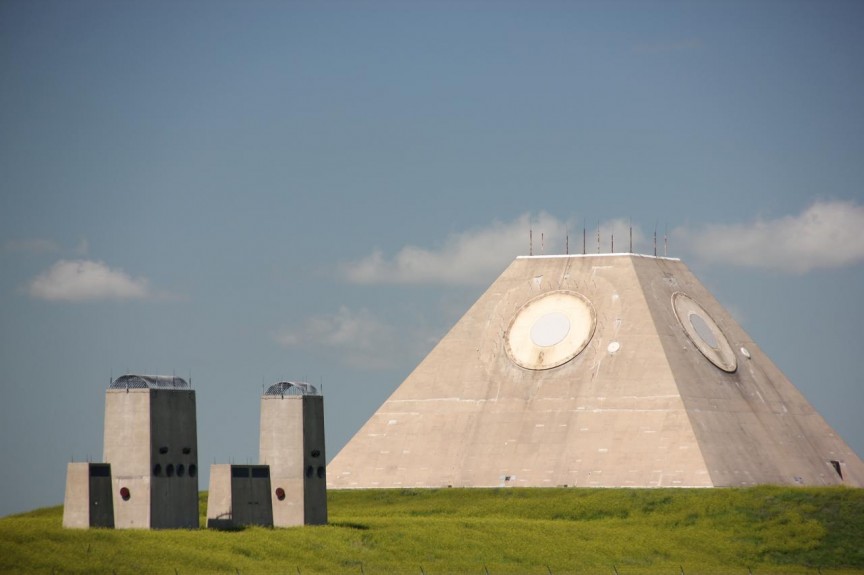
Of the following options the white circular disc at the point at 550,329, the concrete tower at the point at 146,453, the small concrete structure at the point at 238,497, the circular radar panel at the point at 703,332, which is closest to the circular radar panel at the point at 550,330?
the white circular disc at the point at 550,329

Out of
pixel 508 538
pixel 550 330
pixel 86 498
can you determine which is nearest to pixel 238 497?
pixel 86 498

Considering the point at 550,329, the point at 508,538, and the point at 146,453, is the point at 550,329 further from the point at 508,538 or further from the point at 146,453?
the point at 146,453

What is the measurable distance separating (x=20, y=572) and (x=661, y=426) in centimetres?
4724

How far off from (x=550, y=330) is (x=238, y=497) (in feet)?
116

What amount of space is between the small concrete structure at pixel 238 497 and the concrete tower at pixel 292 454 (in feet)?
4.50

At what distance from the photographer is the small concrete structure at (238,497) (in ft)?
270

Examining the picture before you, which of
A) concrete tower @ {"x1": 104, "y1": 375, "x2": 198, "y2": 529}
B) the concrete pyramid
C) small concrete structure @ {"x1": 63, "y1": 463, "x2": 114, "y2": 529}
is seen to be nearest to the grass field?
small concrete structure @ {"x1": 63, "y1": 463, "x2": 114, "y2": 529}

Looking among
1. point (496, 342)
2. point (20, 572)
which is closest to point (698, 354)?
point (496, 342)

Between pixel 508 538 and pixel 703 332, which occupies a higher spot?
pixel 703 332

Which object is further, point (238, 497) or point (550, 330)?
point (550, 330)

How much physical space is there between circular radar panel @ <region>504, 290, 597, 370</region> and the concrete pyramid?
0.09 m

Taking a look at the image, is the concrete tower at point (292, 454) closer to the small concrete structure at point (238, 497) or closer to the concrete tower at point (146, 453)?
the small concrete structure at point (238, 497)

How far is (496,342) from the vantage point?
114750 millimetres

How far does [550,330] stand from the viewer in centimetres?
11325
